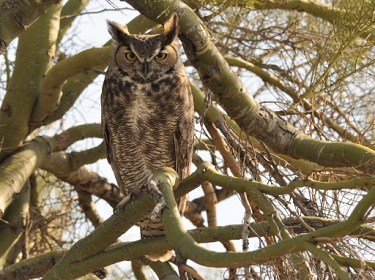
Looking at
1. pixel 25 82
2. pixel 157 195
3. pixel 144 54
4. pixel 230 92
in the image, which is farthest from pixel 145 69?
pixel 157 195

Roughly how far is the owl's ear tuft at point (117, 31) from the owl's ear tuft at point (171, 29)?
24 cm

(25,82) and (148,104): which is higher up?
(25,82)

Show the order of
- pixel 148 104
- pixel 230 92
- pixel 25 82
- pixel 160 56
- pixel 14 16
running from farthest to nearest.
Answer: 1. pixel 25 82
2. pixel 160 56
3. pixel 148 104
4. pixel 230 92
5. pixel 14 16

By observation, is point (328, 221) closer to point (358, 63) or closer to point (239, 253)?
point (239, 253)

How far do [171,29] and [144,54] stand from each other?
0.25 meters

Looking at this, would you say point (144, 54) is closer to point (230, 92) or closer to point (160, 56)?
point (160, 56)

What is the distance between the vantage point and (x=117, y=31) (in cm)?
334

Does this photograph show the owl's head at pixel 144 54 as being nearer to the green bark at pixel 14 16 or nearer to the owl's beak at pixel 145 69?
the owl's beak at pixel 145 69

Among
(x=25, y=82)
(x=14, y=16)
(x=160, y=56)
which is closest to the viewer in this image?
(x=14, y=16)

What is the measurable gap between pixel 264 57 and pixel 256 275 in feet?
8.46

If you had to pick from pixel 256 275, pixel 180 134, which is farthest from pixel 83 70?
pixel 256 275

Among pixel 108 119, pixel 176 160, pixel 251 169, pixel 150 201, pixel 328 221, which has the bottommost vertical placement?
pixel 328 221

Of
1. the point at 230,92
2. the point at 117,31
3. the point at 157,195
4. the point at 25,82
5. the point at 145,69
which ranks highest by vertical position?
the point at 25,82

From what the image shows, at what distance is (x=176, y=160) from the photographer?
3.41m
